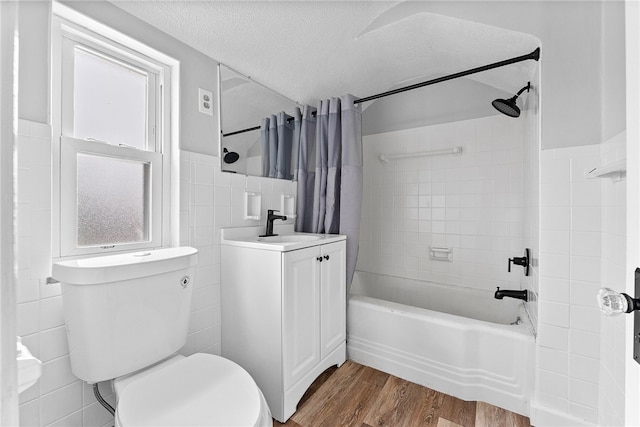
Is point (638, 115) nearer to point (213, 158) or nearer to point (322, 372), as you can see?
point (213, 158)

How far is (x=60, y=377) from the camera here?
1.08 meters

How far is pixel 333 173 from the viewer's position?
6.74 feet

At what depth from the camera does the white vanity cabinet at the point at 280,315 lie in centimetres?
140

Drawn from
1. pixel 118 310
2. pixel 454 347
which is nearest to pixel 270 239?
pixel 118 310

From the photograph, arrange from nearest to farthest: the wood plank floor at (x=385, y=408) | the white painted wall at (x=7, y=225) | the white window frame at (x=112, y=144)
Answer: the white painted wall at (x=7, y=225)
the white window frame at (x=112, y=144)
the wood plank floor at (x=385, y=408)

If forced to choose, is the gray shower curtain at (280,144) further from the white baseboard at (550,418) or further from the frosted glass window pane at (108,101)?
the white baseboard at (550,418)

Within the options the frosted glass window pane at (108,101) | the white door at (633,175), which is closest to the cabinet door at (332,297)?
the frosted glass window pane at (108,101)

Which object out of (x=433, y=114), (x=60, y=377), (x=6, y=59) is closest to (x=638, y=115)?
(x=6, y=59)

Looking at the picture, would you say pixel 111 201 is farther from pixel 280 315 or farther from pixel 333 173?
pixel 333 173

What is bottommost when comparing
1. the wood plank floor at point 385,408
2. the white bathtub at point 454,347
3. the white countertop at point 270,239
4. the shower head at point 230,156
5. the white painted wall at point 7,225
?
the wood plank floor at point 385,408

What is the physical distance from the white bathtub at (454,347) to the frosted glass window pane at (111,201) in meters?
1.41

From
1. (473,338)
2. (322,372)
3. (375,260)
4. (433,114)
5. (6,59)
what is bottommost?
(322,372)

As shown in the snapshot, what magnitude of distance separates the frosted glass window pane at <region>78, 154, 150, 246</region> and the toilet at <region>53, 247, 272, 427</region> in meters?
0.26

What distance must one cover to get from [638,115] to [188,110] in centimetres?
170
